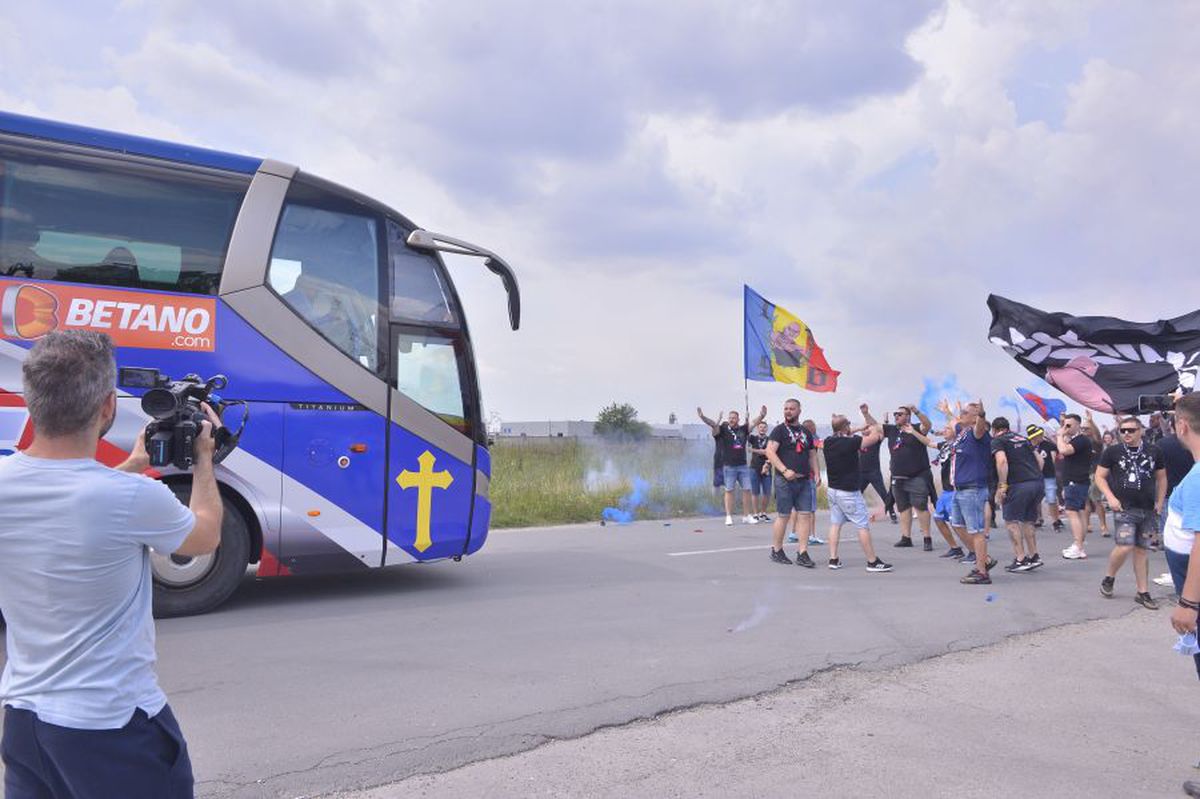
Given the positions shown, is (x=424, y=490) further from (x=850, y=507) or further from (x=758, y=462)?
(x=758, y=462)

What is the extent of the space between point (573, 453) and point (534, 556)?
1344 cm

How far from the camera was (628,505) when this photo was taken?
16812mm

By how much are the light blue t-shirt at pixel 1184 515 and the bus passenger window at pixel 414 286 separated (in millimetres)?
5862

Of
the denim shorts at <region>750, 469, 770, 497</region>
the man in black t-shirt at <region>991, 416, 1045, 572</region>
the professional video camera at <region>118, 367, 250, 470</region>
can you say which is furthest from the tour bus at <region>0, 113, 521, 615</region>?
the denim shorts at <region>750, 469, 770, 497</region>

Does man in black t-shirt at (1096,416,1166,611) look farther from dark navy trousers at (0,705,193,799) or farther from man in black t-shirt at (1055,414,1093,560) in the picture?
dark navy trousers at (0,705,193,799)

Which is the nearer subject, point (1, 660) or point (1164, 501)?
point (1, 660)

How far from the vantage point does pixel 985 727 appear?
4.68 meters

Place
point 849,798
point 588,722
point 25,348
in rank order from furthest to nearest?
point 25,348 → point 588,722 → point 849,798

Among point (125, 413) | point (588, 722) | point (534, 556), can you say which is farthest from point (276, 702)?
point (534, 556)

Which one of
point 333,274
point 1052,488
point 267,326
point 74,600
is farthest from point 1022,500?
point 74,600

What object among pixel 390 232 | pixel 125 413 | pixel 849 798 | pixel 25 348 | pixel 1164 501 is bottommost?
pixel 849 798

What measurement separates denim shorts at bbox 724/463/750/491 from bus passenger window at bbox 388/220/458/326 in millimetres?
8753

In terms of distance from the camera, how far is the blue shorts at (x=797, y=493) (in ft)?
34.9

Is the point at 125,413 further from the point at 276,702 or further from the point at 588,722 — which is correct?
the point at 588,722
